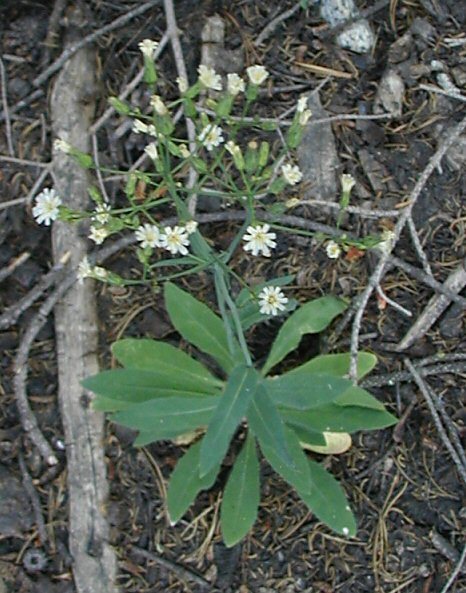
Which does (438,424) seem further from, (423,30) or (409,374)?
(423,30)

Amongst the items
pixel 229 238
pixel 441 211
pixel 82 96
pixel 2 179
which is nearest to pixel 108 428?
pixel 229 238

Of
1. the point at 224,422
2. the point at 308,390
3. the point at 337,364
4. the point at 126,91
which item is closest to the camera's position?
the point at 224,422

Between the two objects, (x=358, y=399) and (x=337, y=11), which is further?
(x=337, y=11)

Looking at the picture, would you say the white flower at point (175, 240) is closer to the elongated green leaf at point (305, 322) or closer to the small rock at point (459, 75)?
the elongated green leaf at point (305, 322)

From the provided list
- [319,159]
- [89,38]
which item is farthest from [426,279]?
[89,38]

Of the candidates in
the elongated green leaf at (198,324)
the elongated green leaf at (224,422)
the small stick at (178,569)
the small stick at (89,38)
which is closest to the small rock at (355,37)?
the small stick at (89,38)

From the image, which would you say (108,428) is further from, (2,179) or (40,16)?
(40,16)

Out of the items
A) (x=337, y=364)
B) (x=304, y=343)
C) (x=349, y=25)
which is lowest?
(x=304, y=343)
